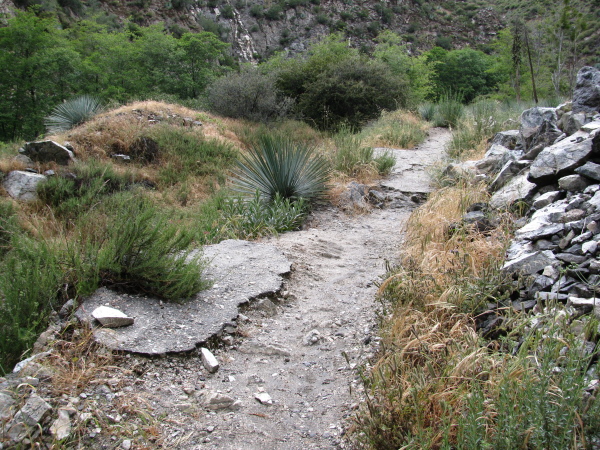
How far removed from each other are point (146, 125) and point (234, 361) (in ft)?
41.8

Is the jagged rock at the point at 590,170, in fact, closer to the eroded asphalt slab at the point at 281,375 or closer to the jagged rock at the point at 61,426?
the eroded asphalt slab at the point at 281,375

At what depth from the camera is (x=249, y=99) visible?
17.1m

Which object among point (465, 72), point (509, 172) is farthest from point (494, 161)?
point (465, 72)

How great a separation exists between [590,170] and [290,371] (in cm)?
320

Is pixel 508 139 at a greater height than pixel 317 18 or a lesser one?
lesser

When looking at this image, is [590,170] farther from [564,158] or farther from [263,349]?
[263,349]

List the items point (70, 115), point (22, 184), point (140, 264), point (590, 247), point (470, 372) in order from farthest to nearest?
point (70, 115) → point (22, 184) → point (140, 264) → point (590, 247) → point (470, 372)

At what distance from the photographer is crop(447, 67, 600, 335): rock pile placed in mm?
2691

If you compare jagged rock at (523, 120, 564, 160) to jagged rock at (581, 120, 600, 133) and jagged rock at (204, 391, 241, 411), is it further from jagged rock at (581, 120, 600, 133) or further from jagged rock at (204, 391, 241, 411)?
jagged rock at (204, 391, 241, 411)

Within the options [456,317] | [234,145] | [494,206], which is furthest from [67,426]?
[234,145]

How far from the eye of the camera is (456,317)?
2.85m

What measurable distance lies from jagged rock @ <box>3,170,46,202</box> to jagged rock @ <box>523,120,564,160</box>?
389 inches

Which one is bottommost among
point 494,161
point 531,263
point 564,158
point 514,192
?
point 531,263

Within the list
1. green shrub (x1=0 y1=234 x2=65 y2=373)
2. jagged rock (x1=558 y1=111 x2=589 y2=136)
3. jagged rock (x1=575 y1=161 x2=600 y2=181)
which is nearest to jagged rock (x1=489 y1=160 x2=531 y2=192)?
jagged rock (x1=558 y1=111 x2=589 y2=136)
